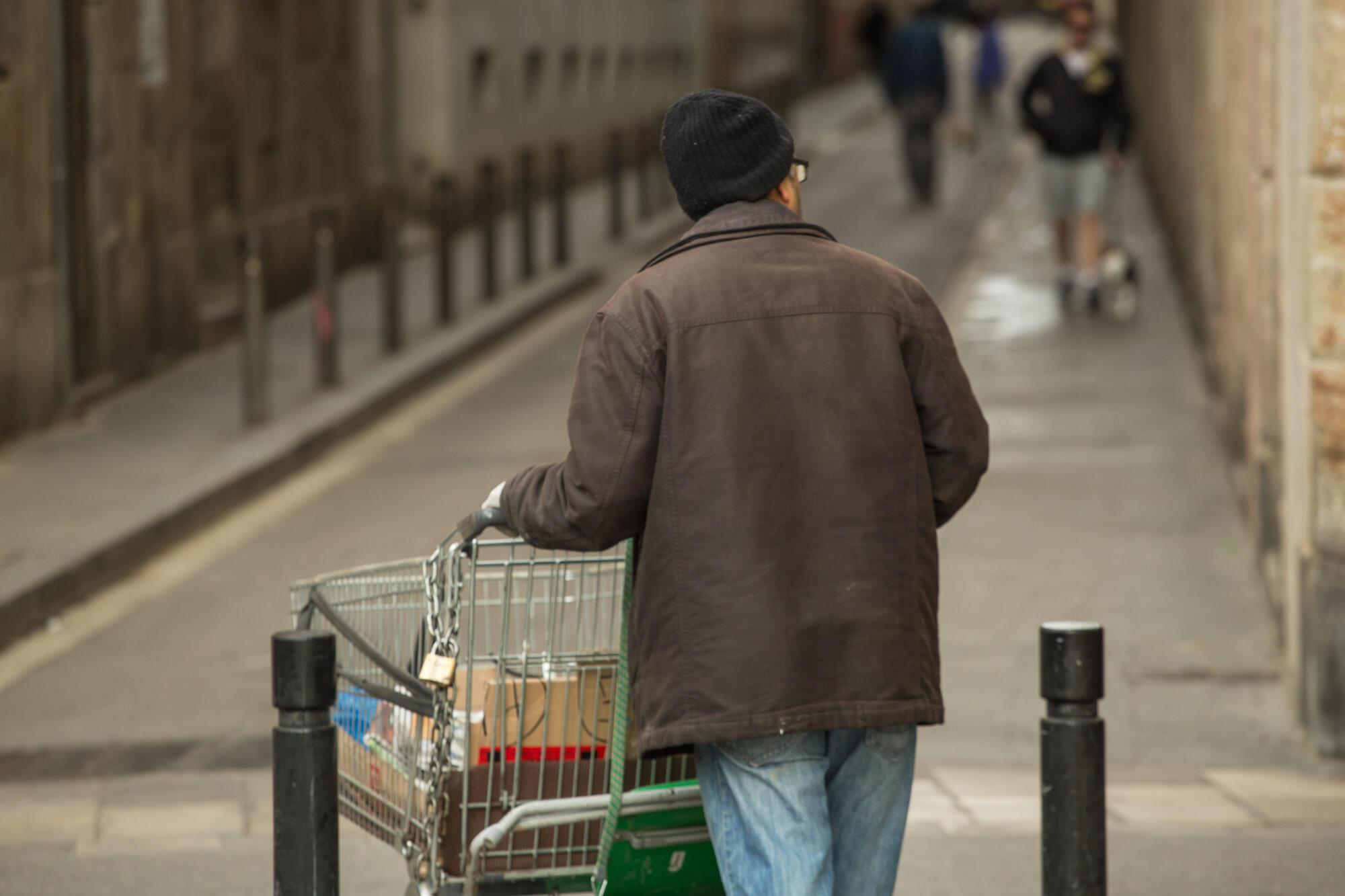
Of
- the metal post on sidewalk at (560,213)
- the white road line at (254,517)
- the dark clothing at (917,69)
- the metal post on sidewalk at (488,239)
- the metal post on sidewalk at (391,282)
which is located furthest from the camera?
the dark clothing at (917,69)

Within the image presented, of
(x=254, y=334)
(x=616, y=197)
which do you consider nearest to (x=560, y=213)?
(x=616, y=197)

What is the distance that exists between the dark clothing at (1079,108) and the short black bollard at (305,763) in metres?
11.0

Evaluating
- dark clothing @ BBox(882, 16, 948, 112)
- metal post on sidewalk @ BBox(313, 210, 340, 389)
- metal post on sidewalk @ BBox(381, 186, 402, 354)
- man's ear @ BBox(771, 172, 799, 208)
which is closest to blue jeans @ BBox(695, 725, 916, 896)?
man's ear @ BBox(771, 172, 799, 208)

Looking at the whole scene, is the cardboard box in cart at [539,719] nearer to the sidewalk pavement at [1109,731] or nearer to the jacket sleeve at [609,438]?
the jacket sleeve at [609,438]

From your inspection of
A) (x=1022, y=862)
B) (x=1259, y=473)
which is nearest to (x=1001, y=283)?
(x=1259, y=473)

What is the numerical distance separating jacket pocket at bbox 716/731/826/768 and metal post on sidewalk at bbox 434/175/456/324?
11.2 m

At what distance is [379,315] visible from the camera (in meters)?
15.3

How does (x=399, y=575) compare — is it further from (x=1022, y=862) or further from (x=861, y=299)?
Result: (x=1022, y=862)

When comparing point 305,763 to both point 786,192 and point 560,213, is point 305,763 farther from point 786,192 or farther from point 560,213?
point 560,213

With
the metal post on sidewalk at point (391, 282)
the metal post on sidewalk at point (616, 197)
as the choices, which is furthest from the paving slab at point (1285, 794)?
the metal post on sidewalk at point (616, 197)

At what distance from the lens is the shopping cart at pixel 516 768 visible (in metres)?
3.45

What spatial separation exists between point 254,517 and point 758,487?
6.92 m

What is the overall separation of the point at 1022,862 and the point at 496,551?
3.00m

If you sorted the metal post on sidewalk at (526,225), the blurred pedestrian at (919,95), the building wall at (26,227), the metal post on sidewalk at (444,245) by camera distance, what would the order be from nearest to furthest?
the building wall at (26,227)
the metal post on sidewalk at (444,245)
the metal post on sidewalk at (526,225)
the blurred pedestrian at (919,95)
